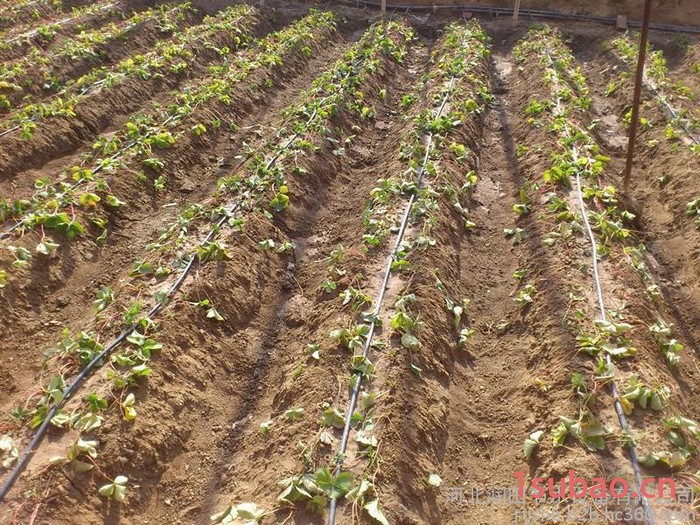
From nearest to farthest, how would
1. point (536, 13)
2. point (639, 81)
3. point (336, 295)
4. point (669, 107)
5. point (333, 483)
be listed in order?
point (333, 483) < point (336, 295) < point (639, 81) < point (669, 107) < point (536, 13)

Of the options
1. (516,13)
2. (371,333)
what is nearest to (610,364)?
(371,333)

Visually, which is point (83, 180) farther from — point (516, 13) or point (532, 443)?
point (516, 13)

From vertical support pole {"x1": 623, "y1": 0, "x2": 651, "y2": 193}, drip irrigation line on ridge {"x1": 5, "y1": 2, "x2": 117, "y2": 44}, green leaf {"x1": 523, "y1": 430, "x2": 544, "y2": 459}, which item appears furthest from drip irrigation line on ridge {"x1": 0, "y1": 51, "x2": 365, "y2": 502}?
drip irrigation line on ridge {"x1": 5, "y1": 2, "x2": 117, "y2": 44}

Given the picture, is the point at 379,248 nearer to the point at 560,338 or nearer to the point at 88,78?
the point at 560,338

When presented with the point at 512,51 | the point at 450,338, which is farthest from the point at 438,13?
the point at 450,338

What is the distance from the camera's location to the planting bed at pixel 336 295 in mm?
4219

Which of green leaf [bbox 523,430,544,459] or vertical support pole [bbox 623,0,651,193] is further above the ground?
vertical support pole [bbox 623,0,651,193]

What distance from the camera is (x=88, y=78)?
34.4 feet

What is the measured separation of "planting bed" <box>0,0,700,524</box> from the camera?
422 cm

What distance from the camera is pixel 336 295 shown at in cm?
605

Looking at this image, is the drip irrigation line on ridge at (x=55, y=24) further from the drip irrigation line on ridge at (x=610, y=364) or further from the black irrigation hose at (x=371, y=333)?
the drip irrigation line on ridge at (x=610, y=364)

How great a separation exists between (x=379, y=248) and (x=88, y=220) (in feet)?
13.3

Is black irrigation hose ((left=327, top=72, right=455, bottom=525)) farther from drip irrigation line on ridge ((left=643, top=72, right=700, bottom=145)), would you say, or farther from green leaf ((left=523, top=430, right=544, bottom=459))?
drip irrigation line on ridge ((left=643, top=72, right=700, bottom=145))

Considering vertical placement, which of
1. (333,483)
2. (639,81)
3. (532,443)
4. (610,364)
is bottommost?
(532,443)
